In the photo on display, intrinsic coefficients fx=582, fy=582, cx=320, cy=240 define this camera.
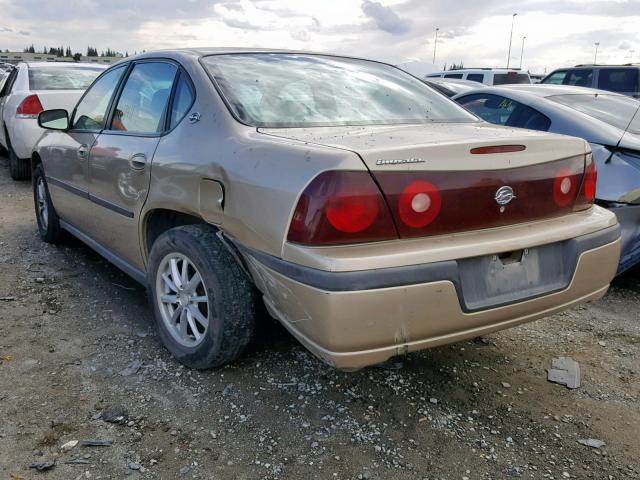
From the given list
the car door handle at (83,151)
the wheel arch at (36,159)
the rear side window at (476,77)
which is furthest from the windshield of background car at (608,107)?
the rear side window at (476,77)

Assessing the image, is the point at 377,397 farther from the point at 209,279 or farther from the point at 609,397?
the point at 609,397

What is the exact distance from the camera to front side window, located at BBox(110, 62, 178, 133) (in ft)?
10.1

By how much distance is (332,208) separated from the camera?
2.03 metres

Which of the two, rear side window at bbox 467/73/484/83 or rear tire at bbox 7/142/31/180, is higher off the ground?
rear side window at bbox 467/73/484/83

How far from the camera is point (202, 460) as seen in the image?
2.22 metres

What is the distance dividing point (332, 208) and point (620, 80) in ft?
36.6

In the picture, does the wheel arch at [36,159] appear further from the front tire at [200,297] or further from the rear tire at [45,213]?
the front tire at [200,297]

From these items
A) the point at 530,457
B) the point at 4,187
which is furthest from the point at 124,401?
the point at 4,187

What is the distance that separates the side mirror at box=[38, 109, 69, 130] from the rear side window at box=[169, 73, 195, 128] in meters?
1.67

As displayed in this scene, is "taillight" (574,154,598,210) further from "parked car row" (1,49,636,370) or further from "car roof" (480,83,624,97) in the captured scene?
"car roof" (480,83,624,97)

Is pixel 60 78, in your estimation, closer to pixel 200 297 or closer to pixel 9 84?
pixel 9 84

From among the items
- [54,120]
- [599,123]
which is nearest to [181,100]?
[54,120]

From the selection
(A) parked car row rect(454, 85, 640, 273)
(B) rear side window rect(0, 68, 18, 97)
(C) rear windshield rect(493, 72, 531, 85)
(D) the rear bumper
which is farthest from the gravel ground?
(C) rear windshield rect(493, 72, 531, 85)

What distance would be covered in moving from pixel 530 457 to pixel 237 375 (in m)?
1.35
